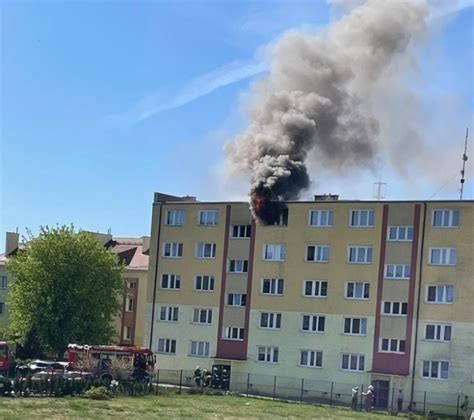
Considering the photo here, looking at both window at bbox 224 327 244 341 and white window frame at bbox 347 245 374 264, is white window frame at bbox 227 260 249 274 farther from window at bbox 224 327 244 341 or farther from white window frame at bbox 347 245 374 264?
white window frame at bbox 347 245 374 264

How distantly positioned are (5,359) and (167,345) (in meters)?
13.5

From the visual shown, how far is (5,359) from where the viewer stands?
52.2 metres

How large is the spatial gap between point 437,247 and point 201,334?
17.4 meters

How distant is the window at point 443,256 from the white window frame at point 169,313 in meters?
18.6

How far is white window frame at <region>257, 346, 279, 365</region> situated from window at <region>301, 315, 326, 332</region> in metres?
2.43

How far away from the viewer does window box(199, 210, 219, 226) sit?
61634 millimetres

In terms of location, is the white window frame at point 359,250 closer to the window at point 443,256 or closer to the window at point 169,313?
the window at point 443,256

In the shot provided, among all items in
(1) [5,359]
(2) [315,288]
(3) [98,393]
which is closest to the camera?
(3) [98,393]

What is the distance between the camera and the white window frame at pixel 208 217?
61.6 meters

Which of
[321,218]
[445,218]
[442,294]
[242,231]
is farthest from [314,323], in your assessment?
[445,218]

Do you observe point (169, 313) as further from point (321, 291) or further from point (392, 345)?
point (392, 345)

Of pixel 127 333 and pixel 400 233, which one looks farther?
pixel 127 333

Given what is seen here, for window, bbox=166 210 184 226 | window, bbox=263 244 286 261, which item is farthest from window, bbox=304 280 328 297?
window, bbox=166 210 184 226

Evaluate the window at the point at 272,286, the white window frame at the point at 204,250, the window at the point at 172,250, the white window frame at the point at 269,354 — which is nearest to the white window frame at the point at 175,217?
the window at the point at 172,250
